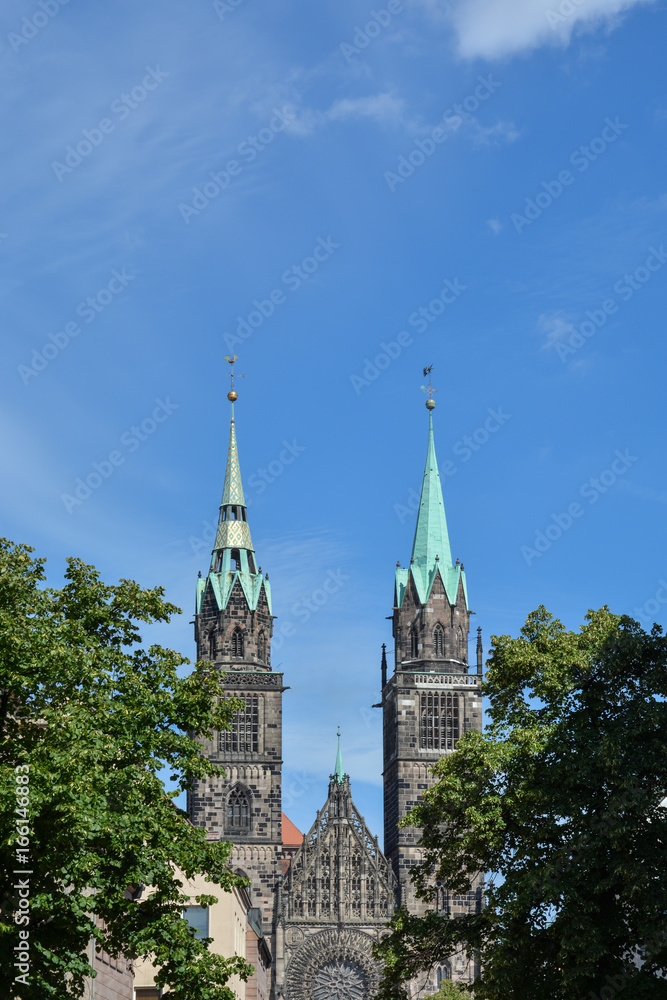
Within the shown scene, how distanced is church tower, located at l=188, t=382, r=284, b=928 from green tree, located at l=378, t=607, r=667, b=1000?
52.7 metres

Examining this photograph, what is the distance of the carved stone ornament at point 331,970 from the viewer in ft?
295

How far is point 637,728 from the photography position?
113ft

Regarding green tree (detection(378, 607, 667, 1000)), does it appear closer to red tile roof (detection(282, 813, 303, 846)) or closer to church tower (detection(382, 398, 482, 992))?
church tower (detection(382, 398, 482, 992))

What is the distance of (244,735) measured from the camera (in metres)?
93.9

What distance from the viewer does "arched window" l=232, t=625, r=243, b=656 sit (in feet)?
317

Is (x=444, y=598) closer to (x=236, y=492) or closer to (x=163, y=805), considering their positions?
(x=236, y=492)

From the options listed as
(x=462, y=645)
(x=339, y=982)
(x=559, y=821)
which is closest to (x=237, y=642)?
(x=462, y=645)

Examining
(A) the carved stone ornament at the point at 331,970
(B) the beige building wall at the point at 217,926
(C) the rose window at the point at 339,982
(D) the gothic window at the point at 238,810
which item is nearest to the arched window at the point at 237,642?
(D) the gothic window at the point at 238,810

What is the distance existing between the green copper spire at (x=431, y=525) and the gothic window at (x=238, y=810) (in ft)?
62.5

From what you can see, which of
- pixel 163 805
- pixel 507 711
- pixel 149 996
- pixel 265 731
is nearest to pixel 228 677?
pixel 265 731

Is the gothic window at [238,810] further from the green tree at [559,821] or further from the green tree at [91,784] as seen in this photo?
the green tree at [91,784]

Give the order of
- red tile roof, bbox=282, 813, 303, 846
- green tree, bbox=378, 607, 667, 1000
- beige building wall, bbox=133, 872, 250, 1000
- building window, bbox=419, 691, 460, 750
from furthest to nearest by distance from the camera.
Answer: red tile roof, bbox=282, 813, 303, 846, building window, bbox=419, 691, 460, 750, beige building wall, bbox=133, 872, 250, 1000, green tree, bbox=378, 607, 667, 1000

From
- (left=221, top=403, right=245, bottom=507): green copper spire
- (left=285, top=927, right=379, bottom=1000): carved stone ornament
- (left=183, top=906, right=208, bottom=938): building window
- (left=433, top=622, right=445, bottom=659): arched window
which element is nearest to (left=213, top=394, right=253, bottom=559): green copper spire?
(left=221, top=403, right=245, bottom=507): green copper spire

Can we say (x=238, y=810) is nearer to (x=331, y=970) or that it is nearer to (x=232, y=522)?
(x=331, y=970)
